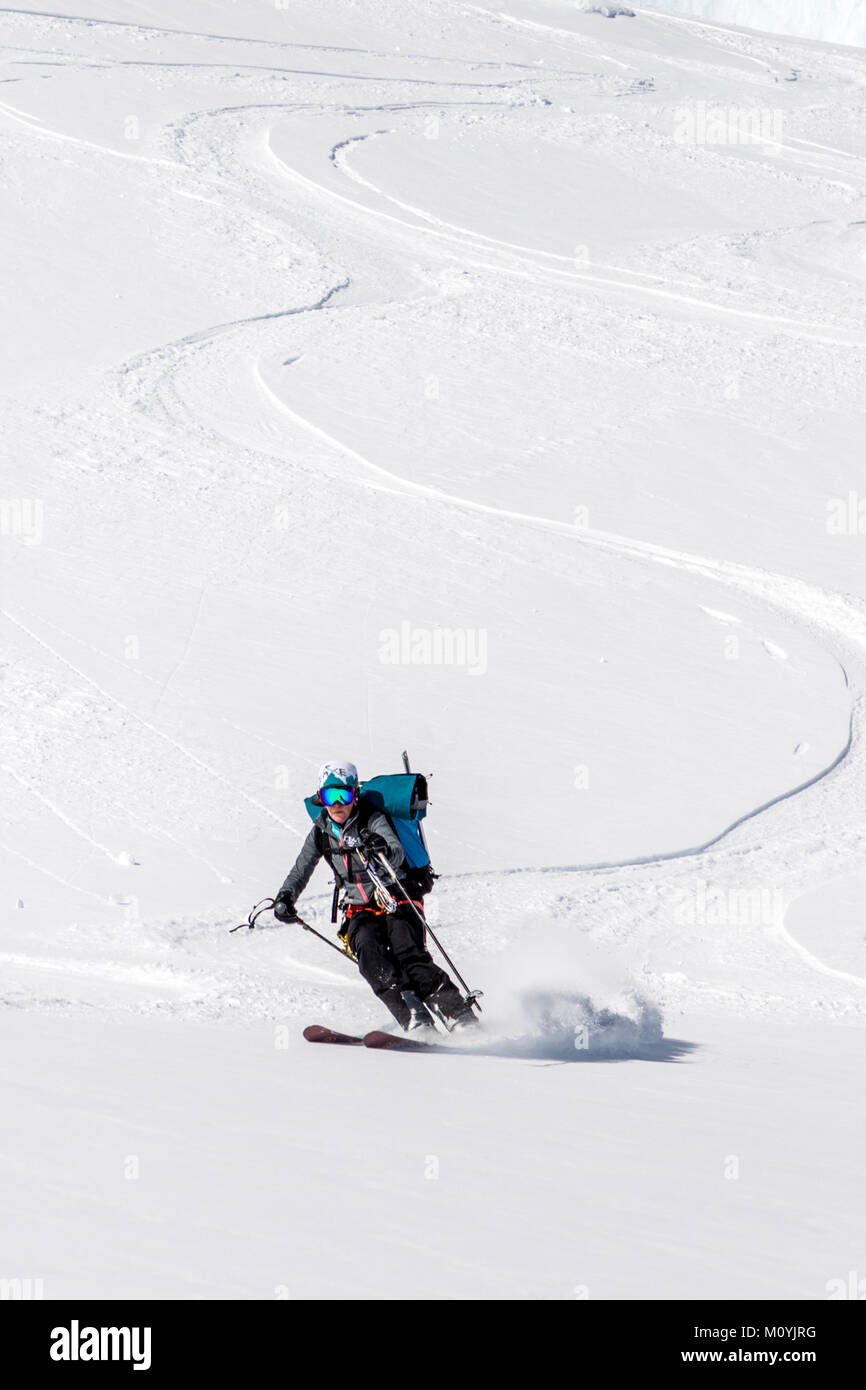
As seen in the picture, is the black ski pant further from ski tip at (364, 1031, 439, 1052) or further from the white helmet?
the white helmet

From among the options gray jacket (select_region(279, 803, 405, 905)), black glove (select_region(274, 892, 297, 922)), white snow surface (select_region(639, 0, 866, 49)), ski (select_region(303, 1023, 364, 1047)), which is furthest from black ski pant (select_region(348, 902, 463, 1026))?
white snow surface (select_region(639, 0, 866, 49))

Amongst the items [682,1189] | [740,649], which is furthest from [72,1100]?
[740,649]

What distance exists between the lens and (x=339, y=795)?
278 inches

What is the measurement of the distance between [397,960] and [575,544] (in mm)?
8105

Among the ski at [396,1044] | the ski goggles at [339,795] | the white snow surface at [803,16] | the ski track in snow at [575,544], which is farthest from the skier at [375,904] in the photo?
the white snow surface at [803,16]

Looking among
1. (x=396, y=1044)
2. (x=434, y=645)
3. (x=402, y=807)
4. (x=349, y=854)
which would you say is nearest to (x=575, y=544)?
(x=434, y=645)

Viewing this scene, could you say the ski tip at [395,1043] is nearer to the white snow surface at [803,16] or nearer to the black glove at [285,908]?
the black glove at [285,908]

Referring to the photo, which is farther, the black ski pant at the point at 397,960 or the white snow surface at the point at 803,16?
the white snow surface at the point at 803,16

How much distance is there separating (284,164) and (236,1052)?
19561mm

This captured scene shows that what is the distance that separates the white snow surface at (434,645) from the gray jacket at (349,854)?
63 cm

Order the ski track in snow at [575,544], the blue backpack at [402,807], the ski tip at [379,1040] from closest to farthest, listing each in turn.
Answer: the ski tip at [379,1040] < the blue backpack at [402,807] < the ski track in snow at [575,544]

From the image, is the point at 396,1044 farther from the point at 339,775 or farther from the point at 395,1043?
the point at 339,775

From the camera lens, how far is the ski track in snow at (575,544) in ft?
26.5

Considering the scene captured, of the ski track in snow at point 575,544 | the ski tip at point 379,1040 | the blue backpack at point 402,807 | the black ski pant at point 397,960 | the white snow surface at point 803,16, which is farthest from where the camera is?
A: the white snow surface at point 803,16
